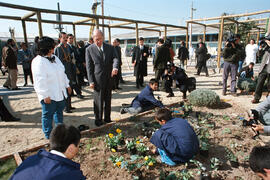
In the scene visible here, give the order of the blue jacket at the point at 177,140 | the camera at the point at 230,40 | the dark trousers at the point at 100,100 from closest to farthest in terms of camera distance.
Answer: the blue jacket at the point at 177,140, the dark trousers at the point at 100,100, the camera at the point at 230,40

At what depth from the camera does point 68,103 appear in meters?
4.95

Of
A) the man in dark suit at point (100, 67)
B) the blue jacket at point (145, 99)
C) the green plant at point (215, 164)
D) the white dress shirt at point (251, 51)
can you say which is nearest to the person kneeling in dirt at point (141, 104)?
the blue jacket at point (145, 99)

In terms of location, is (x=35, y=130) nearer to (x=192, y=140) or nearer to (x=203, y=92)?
(x=192, y=140)

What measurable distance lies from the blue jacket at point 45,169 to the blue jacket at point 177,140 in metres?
1.51

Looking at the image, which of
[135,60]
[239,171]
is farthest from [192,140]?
[135,60]

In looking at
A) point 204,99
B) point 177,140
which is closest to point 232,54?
point 204,99

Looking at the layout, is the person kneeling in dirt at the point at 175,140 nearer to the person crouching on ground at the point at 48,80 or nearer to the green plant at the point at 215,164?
the green plant at the point at 215,164

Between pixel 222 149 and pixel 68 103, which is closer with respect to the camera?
pixel 222 149

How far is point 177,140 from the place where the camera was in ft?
8.51

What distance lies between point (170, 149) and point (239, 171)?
110 centimetres

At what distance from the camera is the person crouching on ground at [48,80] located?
2898 mm

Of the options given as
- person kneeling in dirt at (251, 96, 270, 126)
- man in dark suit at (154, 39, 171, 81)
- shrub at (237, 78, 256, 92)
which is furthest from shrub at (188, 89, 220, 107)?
shrub at (237, 78, 256, 92)

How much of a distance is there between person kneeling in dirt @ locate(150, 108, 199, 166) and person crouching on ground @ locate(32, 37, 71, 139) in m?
1.79

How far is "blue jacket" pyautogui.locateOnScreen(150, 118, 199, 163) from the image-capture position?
2.56m
